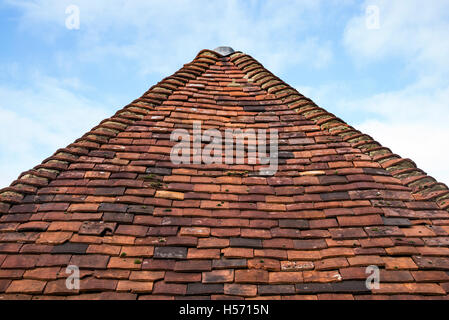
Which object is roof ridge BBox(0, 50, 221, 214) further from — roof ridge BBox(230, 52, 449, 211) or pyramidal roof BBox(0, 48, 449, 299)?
roof ridge BBox(230, 52, 449, 211)

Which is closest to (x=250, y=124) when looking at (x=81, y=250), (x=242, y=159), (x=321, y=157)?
(x=242, y=159)

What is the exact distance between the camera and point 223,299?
2.88 metres

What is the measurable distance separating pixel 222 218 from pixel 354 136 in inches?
86.5

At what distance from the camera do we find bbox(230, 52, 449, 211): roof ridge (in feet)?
13.2

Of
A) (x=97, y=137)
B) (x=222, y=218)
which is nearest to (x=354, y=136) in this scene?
(x=222, y=218)

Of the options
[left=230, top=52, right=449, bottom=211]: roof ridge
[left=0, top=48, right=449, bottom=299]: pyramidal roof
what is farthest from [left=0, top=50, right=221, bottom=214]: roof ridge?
[left=230, top=52, right=449, bottom=211]: roof ridge

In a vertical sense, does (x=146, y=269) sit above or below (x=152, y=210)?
below

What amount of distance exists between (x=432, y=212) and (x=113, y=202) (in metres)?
3.29

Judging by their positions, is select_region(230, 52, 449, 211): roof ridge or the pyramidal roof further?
select_region(230, 52, 449, 211): roof ridge

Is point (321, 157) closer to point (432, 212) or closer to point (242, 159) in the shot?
point (242, 159)

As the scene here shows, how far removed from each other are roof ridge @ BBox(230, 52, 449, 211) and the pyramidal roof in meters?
0.02

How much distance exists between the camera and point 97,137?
454cm
